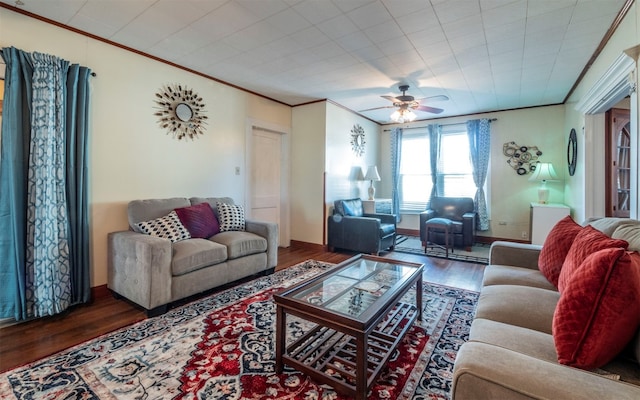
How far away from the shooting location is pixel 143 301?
7.63 ft

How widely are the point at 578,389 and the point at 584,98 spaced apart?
4.04m

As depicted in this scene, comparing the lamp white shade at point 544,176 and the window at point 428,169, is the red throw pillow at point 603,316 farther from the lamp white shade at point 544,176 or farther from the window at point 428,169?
the window at point 428,169

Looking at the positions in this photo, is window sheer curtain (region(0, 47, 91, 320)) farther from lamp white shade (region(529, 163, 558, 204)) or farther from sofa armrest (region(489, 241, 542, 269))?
lamp white shade (region(529, 163, 558, 204))

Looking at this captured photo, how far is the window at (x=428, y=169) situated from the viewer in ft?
18.7

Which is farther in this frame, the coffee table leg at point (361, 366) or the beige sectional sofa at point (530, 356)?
the coffee table leg at point (361, 366)

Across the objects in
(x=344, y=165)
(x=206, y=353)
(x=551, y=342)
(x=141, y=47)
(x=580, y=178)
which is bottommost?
(x=206, y=353)

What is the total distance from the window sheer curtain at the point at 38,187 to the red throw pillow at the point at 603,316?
10.8 feet

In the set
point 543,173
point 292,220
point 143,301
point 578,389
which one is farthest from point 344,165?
point 578,389

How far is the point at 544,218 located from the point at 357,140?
10.9 feet

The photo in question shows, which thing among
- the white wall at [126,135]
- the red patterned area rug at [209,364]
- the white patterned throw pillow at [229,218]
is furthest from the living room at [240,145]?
the red patterned area rug at [209,364]

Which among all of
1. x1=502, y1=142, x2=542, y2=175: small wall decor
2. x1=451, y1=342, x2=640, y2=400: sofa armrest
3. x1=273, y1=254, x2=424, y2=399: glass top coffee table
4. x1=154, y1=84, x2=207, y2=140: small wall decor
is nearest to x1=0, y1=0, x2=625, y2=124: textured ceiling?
x1=154, y1=84, x2=207, y2=140: small wall decor

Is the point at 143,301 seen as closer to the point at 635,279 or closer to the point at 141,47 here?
the point at 141,47

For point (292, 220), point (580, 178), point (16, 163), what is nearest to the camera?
point (16, 163)

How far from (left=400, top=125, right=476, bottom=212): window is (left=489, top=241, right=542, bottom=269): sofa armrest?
3.54m
